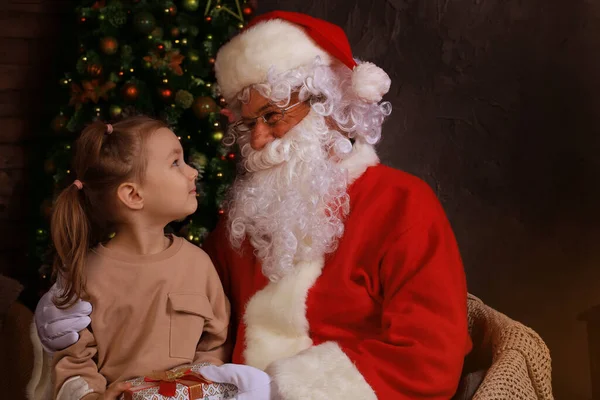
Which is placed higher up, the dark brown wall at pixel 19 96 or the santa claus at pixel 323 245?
the santa claus at pixel 323 245

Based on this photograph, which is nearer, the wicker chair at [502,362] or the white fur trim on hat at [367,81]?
the wicker chair at [502,362]

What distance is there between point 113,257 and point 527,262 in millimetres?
2084

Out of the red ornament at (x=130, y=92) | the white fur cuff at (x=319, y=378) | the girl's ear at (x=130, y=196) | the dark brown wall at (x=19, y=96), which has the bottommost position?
the dark brown wall at (x=19, y=96)

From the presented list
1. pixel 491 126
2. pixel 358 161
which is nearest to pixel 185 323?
pixel 358 161

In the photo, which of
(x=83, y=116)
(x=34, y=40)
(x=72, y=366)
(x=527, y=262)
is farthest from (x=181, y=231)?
(x=527, y=262)

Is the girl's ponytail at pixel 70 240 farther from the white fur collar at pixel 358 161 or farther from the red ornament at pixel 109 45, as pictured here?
the red ornament at pixel 109 45

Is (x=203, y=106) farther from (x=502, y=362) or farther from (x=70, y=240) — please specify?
(x=502, y=362)

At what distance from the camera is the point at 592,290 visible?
308 cm

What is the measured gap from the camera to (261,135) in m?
2.24

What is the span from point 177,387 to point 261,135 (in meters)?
0.91

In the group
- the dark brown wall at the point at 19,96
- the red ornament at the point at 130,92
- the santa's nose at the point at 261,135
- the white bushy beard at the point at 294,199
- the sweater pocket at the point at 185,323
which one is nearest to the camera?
the sweater pocket at the point at 185,323

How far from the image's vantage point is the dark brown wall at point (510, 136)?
3031 mm

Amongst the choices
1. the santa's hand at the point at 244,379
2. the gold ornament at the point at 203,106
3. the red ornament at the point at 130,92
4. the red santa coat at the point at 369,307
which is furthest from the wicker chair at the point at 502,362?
the red ornament at the point at 130,92

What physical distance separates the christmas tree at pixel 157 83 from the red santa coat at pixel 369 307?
0.77 metres
